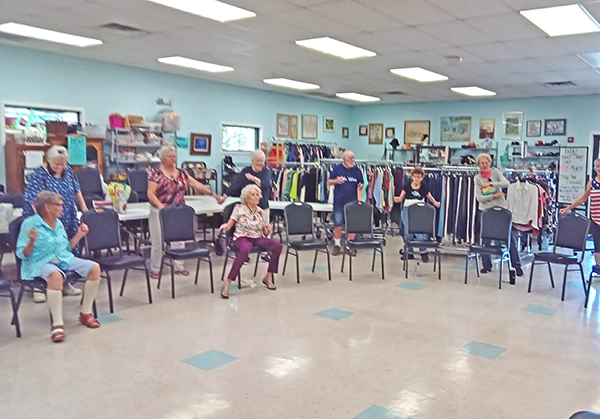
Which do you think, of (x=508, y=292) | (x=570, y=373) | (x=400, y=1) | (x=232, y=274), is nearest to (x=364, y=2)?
(x=400, y=1)

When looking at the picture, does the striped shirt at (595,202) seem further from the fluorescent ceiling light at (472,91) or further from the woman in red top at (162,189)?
the fluorescent ceiling light at (472,91)

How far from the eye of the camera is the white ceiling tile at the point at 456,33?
6.09 metres

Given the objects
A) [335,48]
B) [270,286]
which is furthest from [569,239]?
[335,48]

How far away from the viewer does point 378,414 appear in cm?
293

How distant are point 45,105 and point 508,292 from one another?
23.8ft

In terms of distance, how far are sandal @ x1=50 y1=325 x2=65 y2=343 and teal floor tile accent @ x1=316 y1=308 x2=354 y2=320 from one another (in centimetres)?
211

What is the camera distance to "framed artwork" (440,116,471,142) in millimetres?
13398

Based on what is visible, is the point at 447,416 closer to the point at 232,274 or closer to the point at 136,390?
the point at 136,390

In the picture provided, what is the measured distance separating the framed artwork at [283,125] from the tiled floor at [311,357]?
759 cm

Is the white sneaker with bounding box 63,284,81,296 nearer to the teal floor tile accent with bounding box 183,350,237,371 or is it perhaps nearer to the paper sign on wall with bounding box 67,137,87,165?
the teal floor tile accent with bounding box 183,350,237,371

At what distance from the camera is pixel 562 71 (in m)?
8.93

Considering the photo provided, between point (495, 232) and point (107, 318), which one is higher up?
point (495, 232)

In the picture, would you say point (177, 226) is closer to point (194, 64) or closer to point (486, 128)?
point (194, 64)

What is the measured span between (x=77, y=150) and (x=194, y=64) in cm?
245
